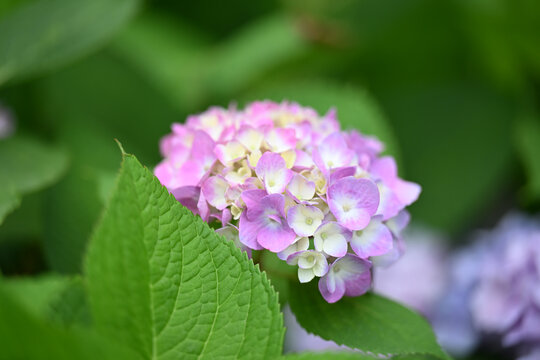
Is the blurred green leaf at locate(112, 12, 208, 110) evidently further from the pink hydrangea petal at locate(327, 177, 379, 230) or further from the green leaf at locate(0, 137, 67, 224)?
the pink hydrangea petal at locate(327, 177, 379, 230)

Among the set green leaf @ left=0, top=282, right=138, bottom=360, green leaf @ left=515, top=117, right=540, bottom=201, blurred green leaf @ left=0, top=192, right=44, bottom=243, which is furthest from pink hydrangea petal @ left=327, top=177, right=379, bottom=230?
green leaf @ left=515, top=117, right=540, bottom=201

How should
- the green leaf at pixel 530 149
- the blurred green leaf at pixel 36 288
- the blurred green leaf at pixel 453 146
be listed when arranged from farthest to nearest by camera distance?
the blurred green leaf at pixel 453 146 < the green leaf at pixel 530 149 < the blurred green leaf at pixel 36 288

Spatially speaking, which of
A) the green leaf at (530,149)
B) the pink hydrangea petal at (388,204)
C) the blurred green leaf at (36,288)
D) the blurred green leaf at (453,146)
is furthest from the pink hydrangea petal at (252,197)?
the blurred green leaf at (453,146)

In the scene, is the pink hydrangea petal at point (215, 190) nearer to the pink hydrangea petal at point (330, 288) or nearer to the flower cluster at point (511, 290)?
the pink hydrangea petal at point (330, 288)

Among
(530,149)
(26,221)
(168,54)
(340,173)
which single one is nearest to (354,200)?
(340,173)

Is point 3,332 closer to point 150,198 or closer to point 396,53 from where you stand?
point 150,198
